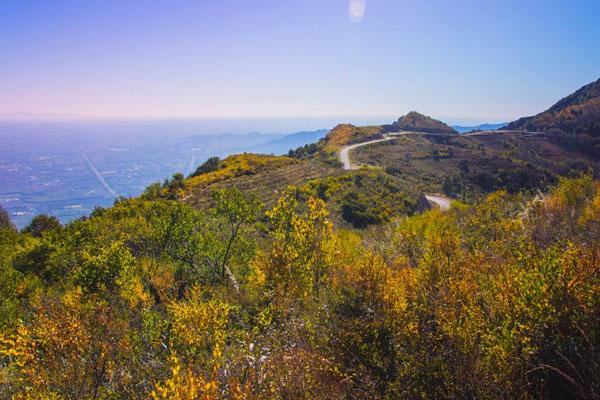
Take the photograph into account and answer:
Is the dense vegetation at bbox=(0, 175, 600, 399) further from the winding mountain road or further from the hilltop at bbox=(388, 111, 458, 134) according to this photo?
the hilltop at bbox=(388, 111, 458, 134)

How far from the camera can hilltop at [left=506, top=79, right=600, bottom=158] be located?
12000 cm

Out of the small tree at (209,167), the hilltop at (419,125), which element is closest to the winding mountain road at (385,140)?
the hilltop at (419,125)

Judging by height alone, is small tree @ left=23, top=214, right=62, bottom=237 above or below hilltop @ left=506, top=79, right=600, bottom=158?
below

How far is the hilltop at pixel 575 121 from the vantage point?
394ft

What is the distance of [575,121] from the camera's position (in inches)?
5340

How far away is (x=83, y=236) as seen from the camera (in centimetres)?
3534

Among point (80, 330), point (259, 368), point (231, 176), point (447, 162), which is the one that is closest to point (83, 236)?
point (80, 330)

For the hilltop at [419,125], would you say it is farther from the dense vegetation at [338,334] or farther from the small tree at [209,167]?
the dense vegetation at [338,334]

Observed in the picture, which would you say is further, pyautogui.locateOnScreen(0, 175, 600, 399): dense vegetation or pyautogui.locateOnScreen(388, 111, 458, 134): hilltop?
pyautogui.locateOnScreen(388, 111, 458, 134): hilltop

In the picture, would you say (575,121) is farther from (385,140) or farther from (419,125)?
(385,140)

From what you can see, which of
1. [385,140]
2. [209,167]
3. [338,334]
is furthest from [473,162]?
[338,334]

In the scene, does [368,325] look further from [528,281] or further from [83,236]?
[83,236]

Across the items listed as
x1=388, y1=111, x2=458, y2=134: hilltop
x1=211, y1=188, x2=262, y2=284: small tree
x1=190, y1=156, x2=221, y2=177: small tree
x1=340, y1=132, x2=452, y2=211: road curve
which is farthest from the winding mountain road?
x1=211, y1=188, x2=262, y2=284: small tree

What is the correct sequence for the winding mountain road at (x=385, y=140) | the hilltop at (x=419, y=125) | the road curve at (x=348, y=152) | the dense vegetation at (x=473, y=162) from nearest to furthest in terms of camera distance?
the winding mountain road at (x=385, y=140) < the dense vegetation at (x=473, y=162) < the road curve at (x=348, y=152) < the hilltop at (x=419, y=125)
